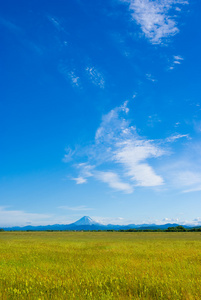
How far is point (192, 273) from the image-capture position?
7.91m

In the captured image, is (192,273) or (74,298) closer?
(74,298)

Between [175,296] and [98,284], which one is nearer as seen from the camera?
[175,296]

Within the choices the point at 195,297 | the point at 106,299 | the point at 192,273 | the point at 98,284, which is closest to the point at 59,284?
the point at 98,284

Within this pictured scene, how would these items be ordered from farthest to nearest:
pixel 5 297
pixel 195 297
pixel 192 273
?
pixel 192 273 < pixel 5 297 < pixel 195 297

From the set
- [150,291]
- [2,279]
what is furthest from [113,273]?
[2,279]

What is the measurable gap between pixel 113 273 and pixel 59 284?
2.35 metres

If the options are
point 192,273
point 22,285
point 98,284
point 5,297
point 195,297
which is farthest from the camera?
point 192,273

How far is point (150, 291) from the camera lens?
603 cm

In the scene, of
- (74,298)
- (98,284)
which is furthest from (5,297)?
(98,284)

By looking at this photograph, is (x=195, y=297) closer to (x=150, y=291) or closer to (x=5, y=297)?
(x=150, y=291)

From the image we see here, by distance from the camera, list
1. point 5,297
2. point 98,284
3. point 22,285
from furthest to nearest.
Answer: point 22,285 < point 98,284 < point 5,297

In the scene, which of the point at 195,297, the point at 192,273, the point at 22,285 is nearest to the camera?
the point at 195,297

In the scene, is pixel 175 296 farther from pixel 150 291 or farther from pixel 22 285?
pixel 22 285

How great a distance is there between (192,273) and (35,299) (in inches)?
226
